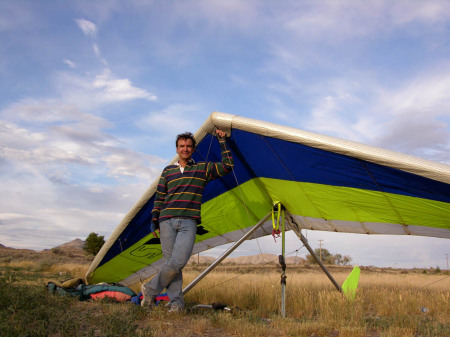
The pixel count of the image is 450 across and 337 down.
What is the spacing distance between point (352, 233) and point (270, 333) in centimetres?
305

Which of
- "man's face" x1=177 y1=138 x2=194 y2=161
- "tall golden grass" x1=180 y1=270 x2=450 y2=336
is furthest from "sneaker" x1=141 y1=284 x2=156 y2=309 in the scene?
"man's face" x1=177 y1=138 x2=194 y2=161

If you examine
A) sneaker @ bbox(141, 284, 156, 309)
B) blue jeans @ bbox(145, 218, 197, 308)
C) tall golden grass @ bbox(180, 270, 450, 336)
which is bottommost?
tall golden grass @ bbox(180, 270, 450, 336)

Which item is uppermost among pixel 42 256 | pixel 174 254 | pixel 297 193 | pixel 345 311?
pixel 297 193

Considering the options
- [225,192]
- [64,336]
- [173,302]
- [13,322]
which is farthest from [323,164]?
[13,322]

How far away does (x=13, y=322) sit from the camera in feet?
10.8

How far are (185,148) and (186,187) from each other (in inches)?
19.2

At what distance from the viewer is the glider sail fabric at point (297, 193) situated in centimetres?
388

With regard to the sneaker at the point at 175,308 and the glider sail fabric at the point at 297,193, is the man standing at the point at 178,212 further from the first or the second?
the glider sail fabric at the point at 297,193


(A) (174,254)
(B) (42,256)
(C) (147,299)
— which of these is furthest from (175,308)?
(B) (42,256)

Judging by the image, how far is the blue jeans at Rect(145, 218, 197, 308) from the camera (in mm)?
4188

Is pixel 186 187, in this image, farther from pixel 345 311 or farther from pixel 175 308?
pixel 345 311

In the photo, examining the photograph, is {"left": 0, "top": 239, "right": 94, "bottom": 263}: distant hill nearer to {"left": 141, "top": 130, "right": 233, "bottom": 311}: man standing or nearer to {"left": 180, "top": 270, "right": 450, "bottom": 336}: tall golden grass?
{"left": 180, "top": 270, "right": 450, "bottom": 336}: tall golden grass

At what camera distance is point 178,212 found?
14.3ft

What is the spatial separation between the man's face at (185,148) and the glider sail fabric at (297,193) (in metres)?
0.30
